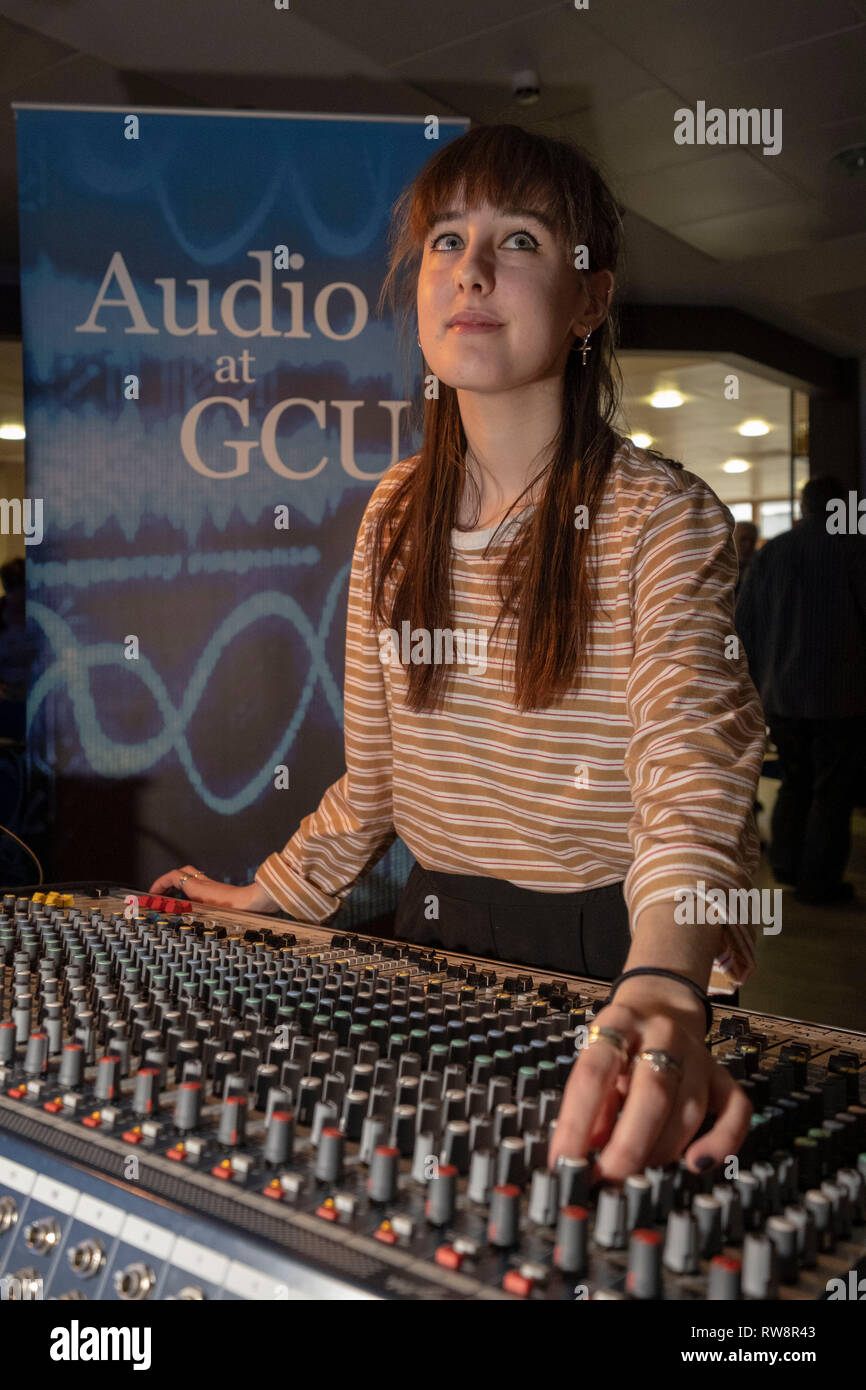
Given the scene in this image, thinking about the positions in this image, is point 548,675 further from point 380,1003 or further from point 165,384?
point 165,384

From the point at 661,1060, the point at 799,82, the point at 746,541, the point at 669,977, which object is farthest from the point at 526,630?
the point at 746,541

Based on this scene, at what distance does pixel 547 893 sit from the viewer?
1309 mm

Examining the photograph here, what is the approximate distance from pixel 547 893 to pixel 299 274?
6.82ft

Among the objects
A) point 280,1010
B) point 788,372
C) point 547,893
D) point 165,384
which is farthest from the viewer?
point 788,372

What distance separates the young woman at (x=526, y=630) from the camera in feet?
3.57

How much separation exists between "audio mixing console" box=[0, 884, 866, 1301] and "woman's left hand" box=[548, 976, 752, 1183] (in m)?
0.02

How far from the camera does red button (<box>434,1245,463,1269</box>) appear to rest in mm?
541

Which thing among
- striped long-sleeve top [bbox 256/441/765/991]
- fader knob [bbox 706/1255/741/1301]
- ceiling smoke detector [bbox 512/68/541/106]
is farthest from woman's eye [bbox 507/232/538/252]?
ceiling smoke detector [bbox 512/68/541/106]

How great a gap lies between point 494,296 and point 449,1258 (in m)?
0.96

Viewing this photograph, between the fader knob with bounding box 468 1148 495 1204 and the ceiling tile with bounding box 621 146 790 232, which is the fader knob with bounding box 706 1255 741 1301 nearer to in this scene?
the fader knob with bounding box 468 1148 495 1204

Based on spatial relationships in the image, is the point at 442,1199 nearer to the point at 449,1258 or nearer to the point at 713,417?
the point at 449,1258

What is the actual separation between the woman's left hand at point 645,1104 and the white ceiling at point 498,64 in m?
2.68
